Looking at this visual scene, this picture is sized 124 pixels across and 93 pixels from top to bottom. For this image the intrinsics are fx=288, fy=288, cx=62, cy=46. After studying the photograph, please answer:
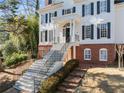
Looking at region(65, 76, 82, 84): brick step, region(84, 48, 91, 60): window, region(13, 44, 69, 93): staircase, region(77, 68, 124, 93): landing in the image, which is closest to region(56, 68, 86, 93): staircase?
region(65, 76, 82, 84): brick step

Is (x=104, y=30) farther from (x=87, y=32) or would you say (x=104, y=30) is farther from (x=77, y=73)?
(x=77, y=73)

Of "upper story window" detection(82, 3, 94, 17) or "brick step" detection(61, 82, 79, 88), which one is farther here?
"upper story window" detection(82, 3, 94, 17)

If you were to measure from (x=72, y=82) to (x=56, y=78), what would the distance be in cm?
161

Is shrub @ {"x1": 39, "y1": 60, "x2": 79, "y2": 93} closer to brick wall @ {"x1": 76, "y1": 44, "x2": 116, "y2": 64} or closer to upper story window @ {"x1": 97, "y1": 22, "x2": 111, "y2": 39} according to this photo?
brick wall @ {"x1": 76, "y1": 44, "x2": 116, "y2": 64}

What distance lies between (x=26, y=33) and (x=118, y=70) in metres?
21.4

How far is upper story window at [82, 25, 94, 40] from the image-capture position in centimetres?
3220

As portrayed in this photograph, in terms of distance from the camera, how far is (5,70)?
119 feet

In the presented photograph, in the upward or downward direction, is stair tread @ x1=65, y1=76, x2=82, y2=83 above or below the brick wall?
below

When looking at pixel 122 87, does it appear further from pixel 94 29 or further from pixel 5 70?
pixel 5 70

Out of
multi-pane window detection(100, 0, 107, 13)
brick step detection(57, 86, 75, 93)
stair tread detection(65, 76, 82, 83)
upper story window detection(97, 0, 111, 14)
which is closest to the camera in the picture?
brick step detection(57, 86, 75, 93)

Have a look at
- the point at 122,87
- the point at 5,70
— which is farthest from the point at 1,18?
the point at 122,87

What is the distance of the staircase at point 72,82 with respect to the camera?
24.8 m

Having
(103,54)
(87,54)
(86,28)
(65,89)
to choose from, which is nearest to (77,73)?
(65,89)

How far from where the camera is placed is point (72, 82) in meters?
25.5
